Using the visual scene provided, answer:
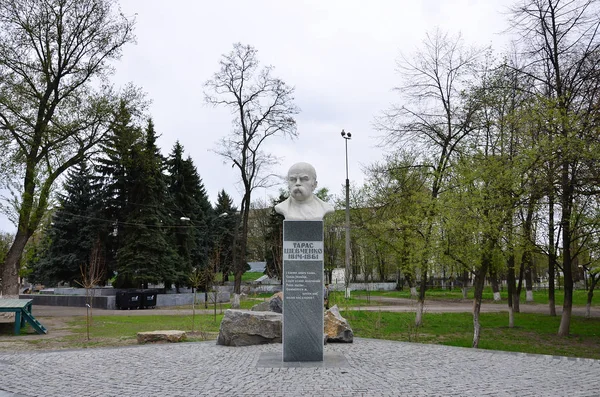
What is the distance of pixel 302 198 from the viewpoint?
951 centimetres

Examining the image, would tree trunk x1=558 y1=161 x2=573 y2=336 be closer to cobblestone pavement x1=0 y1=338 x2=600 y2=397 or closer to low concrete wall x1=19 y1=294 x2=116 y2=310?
cobblestone pavement x1=0 y1=338 x2=600 y2=397

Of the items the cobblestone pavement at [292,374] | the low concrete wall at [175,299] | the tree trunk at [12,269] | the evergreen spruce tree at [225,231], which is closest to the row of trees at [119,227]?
the low concrete wall at [175,299]

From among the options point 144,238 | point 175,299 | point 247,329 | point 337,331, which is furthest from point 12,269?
point 337,331

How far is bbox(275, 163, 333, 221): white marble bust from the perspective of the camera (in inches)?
371

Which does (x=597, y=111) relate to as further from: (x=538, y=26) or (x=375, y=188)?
(x=375, y=188)

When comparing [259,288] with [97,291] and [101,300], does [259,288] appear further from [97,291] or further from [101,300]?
[101,300]

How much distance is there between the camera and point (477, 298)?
13.3 metres

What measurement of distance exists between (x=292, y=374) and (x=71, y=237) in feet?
104

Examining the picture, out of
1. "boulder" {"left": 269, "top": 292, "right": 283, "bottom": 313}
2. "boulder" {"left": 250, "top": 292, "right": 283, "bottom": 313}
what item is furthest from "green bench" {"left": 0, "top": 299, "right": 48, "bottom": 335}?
"boulder" {"left": 269, "top": 292, "right": 283, "bottom": 313}

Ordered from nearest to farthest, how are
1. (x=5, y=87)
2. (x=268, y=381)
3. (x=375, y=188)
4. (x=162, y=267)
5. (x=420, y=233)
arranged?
1. (x=268, y=381)
2. (x=420, y=233)
3. (x=5, y=87)
4. (x=375, y=188)
5. (x=162, y=267)

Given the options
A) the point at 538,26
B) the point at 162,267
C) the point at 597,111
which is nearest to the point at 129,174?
the point at 162,267

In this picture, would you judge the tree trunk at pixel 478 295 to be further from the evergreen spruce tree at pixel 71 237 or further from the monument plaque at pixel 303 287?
the evergreen spruce tree at pixel 71 237

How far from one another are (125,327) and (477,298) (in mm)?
11507

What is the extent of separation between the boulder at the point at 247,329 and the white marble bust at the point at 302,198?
10.2 feet
